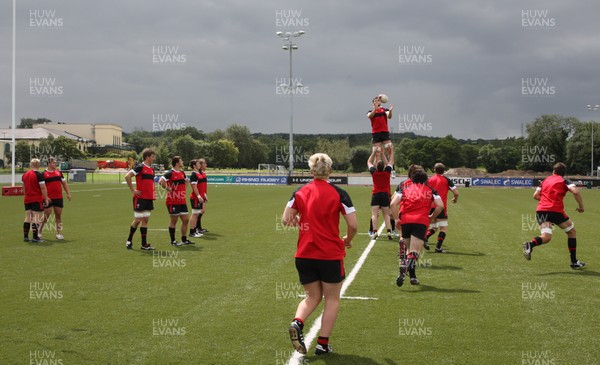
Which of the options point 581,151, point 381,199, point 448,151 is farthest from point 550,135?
point 381,199

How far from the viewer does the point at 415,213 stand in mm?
9195

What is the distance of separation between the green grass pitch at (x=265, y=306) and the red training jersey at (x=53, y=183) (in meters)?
1.34

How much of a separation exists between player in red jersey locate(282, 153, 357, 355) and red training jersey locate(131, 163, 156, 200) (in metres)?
7.98

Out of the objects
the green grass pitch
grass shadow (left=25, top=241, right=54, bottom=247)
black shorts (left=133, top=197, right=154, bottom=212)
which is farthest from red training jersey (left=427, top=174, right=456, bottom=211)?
grass shadow (left=25, top=241, right=54, bottom=247)

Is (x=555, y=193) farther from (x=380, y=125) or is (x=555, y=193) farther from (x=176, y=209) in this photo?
(x=176, y=209)

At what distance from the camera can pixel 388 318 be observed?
281 inches

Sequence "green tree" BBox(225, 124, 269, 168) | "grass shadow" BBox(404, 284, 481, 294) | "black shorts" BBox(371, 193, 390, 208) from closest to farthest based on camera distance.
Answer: "grass shadow" BBox(404, 284, 481, 294) → "black shorts" BBox(371, 193, 390, 208) → "green tree" BBox(225, 124, 269, 168)

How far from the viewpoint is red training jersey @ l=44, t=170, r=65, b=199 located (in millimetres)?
14906

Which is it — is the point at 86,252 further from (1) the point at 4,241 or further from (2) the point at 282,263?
(2) the point at 282,263

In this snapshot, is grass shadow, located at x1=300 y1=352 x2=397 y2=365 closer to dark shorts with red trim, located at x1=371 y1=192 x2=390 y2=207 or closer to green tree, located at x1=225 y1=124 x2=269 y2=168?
dark shorts with red trim, located at x1=371 y1=192 x2=390 y2=207

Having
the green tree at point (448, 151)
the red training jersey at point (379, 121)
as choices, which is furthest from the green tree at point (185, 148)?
the red training jersey at point (379, 121)

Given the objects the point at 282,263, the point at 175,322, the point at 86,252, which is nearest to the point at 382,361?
the point at 175,322

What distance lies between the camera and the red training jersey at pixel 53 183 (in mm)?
14906

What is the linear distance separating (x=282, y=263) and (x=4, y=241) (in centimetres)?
794
